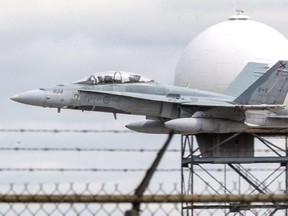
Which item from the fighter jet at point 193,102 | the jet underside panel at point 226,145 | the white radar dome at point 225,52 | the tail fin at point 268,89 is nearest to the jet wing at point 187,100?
the fighter jet at point 193,102

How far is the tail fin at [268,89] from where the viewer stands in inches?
1907

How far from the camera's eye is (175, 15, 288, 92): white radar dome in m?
49.7

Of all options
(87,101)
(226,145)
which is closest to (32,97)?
(87,101)

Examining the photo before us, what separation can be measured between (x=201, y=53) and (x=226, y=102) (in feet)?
8.40

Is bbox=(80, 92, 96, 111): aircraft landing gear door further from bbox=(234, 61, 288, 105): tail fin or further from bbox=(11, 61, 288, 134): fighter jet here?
bbox=(234, 61, 288, 105): tail fin

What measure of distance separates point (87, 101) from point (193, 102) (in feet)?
12.6

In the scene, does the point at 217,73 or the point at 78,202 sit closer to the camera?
the point at 78,202

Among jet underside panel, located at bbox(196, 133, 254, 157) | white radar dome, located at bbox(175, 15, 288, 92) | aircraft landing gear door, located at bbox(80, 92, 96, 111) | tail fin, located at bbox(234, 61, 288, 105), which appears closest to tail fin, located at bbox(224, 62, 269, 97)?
white radar dome, located at bbox(175, 15, 288, 92)

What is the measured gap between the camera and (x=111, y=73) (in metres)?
47.8

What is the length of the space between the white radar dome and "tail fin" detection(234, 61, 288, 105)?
1.47 metres

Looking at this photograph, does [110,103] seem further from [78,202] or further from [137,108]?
[78,202]

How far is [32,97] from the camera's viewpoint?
44969 millimetres

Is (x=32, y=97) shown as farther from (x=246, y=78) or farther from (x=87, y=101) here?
(x=246, y=78)

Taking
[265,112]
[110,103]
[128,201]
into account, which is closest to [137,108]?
[110,103]
